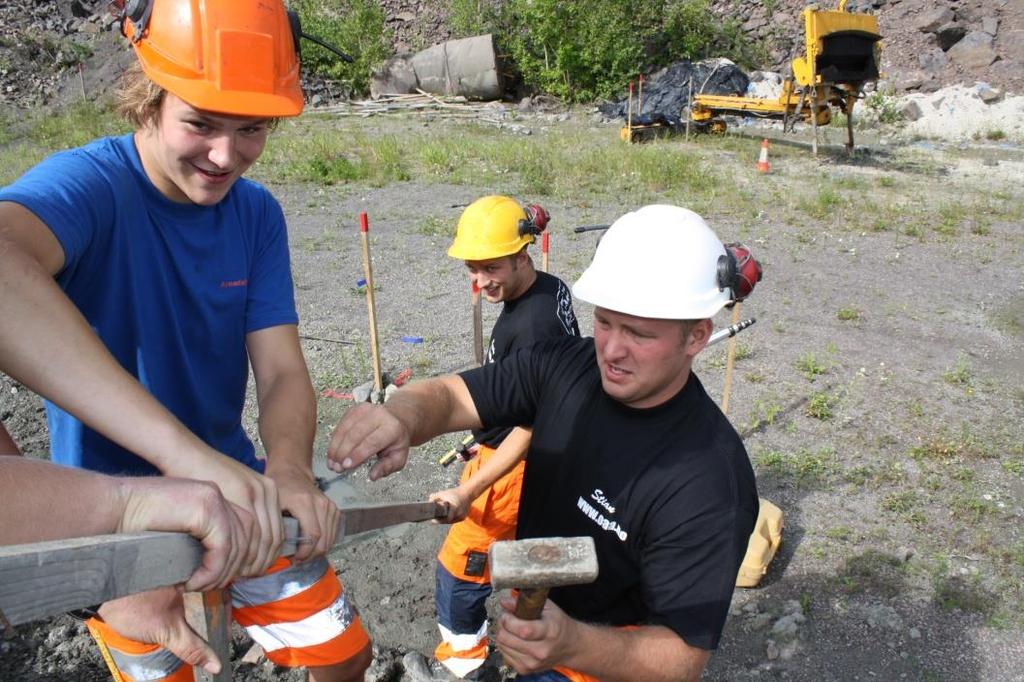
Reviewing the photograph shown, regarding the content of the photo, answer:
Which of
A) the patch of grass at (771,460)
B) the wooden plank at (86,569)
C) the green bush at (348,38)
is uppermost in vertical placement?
the green bush at (348,38)

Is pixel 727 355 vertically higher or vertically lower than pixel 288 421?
lower

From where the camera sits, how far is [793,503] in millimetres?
4609

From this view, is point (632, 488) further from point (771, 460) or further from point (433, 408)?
point (771, 460)

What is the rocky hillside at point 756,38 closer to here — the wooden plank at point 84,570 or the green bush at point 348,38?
the green bush at point 348,38

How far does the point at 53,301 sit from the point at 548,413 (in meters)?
1.34

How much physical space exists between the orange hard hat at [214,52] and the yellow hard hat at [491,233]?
170 centimetres

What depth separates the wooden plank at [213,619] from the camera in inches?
63.4

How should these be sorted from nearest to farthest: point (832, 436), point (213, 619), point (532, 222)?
point (213, 619) < point (532, 222) < point (832, 436)

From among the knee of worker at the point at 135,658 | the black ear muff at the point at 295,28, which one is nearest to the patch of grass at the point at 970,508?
the knee of worker at the point at 135,658

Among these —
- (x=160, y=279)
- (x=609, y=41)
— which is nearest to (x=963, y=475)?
(x=160, y=279)

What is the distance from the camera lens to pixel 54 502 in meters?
1.17

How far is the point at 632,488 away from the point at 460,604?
1.69 meters

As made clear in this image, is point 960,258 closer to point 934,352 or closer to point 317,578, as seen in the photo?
point 934,352

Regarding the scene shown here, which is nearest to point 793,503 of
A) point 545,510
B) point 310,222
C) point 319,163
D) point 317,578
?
point 545,510
